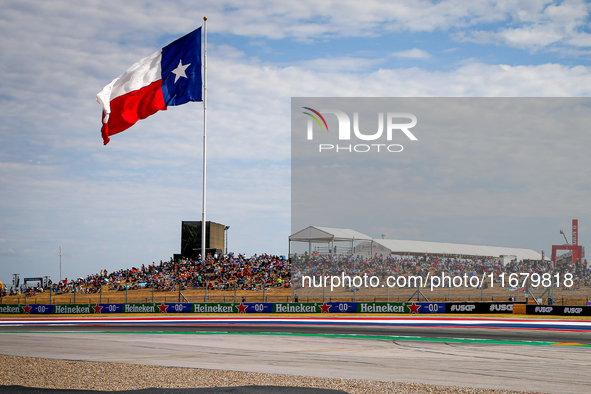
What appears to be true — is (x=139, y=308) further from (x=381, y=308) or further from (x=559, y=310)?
(x=559, y=310)

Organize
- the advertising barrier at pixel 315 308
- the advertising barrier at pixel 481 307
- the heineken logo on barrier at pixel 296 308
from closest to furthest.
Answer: the advertising barrier at pixel 315 308
the advertising barrier at pixel 481 307
the heineken logo on barrier at pixel 296 308

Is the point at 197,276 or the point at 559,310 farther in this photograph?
the point at 197,276

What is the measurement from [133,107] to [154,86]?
1854mm

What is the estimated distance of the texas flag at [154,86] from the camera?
1129 inches

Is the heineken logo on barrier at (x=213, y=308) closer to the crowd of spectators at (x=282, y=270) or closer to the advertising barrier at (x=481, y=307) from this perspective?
the crowd of spectators at (x=282, y=270)

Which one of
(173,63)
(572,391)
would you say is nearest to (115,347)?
(572,391)

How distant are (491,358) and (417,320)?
11671 millimetres

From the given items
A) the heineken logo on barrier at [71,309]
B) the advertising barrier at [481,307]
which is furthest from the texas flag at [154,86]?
the advertising barrier at [481,307]

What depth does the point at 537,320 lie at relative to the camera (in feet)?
74.5

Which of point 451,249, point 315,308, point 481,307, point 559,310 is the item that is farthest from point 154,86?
point 559,310

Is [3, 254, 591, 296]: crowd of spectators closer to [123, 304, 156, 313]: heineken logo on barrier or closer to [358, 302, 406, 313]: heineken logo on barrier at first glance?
[123, 304, 156, 313]: heineken logo on barrier

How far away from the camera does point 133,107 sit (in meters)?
29.4

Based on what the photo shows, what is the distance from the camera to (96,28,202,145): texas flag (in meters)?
28.7

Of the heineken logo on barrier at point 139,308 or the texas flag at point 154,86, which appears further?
the heineken logo on barrier at point 139,308
